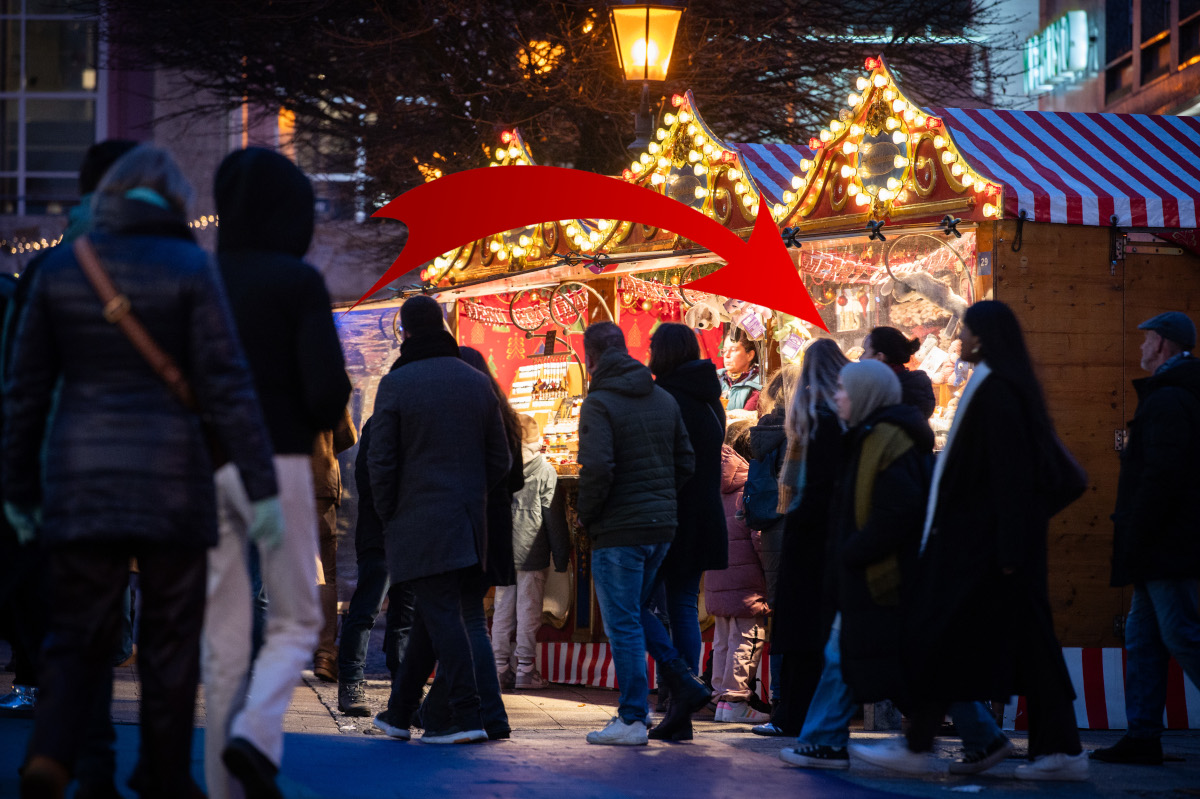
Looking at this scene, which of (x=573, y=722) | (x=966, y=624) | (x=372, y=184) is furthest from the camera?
(x=372, y=184)

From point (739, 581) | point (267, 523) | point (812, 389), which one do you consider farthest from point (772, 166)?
point (267, 523)

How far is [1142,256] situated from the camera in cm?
867

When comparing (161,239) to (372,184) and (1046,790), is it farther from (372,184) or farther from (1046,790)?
(372,184)

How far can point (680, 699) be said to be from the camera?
6617mm

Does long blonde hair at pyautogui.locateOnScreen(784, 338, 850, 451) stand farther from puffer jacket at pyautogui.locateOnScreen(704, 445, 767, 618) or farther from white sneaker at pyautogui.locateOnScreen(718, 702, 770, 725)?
white sneaker at pyautogui.locateOnScreen(718, 702, 770, 725)

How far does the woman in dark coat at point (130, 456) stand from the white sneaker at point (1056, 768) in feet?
11.0

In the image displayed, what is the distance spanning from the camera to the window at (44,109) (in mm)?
21953

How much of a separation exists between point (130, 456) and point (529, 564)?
6237mm

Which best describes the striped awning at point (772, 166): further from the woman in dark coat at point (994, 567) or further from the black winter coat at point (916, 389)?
the woman in dark coat at point (994, 567)

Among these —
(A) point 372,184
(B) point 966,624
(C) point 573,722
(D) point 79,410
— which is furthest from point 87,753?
(A) point 372,184

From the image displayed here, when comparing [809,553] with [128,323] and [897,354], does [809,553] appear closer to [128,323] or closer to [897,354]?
[897,354]

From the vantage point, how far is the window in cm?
2195

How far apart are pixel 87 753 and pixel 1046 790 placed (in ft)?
11.6

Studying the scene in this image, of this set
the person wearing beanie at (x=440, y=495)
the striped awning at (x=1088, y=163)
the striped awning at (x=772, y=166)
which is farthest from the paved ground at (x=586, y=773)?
the striped awning at (x=772, y=166)
